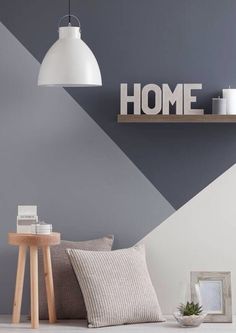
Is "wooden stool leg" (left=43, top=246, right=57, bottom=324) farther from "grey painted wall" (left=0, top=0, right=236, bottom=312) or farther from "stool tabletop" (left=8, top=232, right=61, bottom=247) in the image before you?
"grey painted wall" (left=0, top=0, right=236, bottom=312)

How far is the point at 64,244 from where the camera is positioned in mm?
4398

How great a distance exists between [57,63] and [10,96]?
24.1 inches

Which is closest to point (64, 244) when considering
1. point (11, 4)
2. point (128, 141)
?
point (128, 141)

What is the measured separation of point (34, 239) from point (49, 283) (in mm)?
→ 254

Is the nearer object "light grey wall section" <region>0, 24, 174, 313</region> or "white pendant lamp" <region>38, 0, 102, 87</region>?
"white pendant lamp" <region>38, 0, 102, 87</region>

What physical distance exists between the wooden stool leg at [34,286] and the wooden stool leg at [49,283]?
0.08 metres

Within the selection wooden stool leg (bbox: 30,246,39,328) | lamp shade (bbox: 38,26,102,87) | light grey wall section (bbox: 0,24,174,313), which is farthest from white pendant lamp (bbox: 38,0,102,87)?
wooden stool leg (bbox: 30,246,39,328)

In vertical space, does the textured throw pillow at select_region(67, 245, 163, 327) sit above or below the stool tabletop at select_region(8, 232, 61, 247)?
below

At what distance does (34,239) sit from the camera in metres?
4.12

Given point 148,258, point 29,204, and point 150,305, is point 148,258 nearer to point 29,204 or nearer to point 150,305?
point 150,305

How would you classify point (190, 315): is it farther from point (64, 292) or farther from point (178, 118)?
point (178, 118)

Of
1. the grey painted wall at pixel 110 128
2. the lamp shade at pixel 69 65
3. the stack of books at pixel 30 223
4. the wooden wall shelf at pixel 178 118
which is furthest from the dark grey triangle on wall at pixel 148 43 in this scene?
the stack of books at pixel 30 223

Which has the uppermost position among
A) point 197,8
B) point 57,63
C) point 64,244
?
point 197,8

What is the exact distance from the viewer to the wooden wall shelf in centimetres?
431
